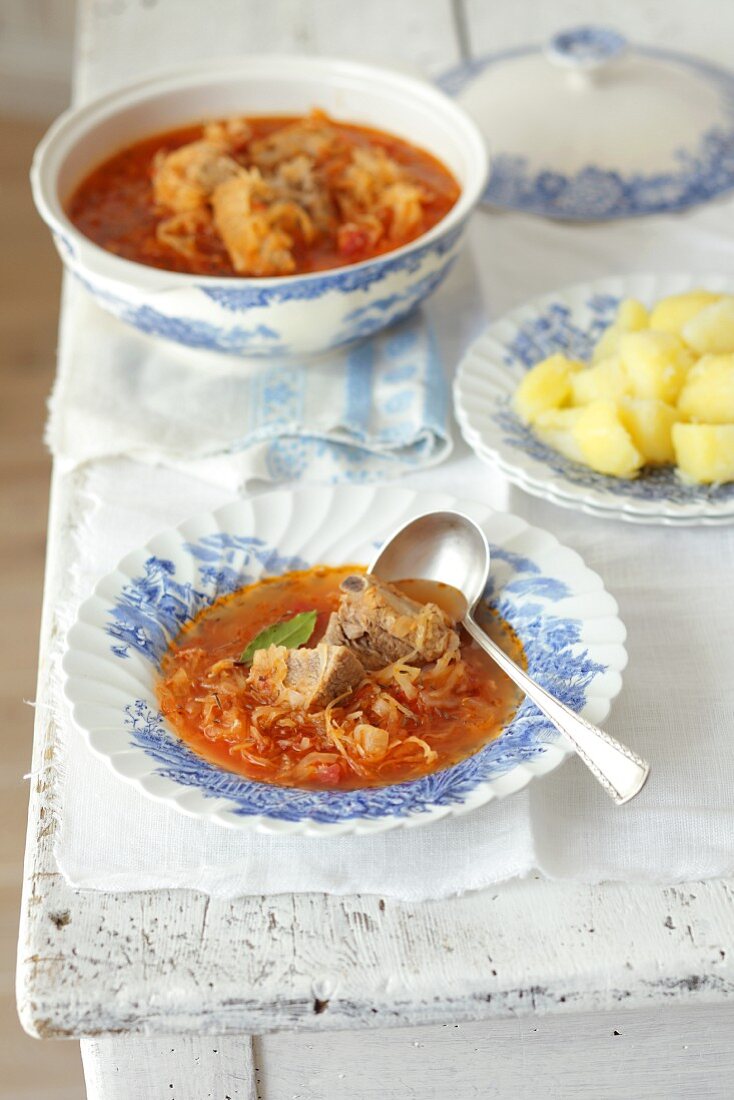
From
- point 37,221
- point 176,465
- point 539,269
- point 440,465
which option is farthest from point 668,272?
point 37,221

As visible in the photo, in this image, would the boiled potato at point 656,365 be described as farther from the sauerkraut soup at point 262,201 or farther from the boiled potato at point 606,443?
the sauerkraut soup at point 262,201

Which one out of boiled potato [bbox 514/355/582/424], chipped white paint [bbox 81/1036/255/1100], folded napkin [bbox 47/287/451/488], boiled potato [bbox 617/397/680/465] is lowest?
chipped white paint [bbox 81/1036/255/1100]

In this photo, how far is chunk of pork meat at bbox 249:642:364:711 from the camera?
1.04 m

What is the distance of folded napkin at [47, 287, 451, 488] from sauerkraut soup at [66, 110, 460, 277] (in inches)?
4.9

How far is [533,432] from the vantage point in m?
1.42

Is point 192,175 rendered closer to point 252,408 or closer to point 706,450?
point 252,408

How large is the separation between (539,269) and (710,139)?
347 millimetres

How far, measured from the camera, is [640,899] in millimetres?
1000

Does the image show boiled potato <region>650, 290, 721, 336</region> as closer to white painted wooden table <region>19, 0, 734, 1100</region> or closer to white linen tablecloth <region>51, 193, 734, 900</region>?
white linen tablecloth <region>51, 193, 734, 900</region>

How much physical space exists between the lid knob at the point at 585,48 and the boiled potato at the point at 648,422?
2.42ft

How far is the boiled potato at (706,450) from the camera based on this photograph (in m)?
1.29

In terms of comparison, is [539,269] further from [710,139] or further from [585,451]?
[585,451]

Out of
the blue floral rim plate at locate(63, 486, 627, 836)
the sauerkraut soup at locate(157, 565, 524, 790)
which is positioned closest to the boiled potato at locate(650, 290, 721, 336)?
the blue floral rim plate at locate(63, 486, 627, 836)

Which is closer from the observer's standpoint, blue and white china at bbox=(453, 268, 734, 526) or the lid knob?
blue and white china at bbox=(453, 268, 734, 526)
